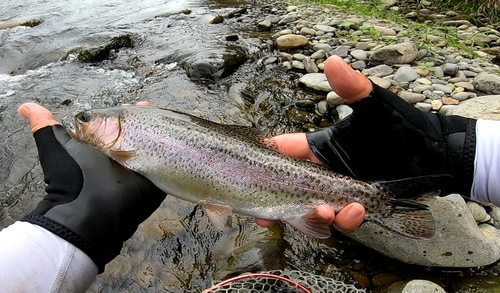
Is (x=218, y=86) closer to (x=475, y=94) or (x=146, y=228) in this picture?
(x=146, y=228)

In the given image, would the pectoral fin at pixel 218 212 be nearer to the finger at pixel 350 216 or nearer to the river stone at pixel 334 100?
the finger at pixel 350 216

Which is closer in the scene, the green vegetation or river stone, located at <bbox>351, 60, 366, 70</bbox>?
river stone, located at <bbox>351, 60, 366, 70</bbox>

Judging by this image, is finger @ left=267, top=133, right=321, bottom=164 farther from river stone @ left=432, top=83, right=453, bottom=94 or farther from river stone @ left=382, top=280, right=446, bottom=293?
river stone @ left=432, top=83, right=453, bottom=94

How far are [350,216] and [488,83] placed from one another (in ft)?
16.1

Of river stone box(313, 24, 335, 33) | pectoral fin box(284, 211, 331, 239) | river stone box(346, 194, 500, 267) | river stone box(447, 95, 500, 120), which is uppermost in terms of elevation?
pectoral fin box(284, 211, 331, 239)

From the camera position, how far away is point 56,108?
7.29 meters

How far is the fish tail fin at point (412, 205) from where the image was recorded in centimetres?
292

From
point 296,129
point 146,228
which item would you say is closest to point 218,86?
point 296,129

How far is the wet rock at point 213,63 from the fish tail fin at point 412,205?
5758mm

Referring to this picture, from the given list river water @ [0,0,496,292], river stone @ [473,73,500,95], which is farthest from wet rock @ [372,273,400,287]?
river stone @ [473,73,500,95]

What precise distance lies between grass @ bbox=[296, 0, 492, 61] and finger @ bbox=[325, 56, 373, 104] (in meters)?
5.73

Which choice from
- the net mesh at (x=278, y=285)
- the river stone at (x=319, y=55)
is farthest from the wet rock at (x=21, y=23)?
the net mesh at (x=278, y=285)

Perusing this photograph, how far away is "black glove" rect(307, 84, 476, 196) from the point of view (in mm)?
3119

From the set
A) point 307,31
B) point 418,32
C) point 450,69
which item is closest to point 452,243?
point 450,69
